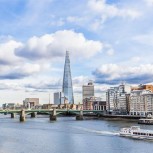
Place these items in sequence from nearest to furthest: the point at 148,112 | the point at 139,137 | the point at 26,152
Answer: the point at 26,152
the point at 139,137
the point at 148,112

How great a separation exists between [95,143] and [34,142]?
12.6 metres

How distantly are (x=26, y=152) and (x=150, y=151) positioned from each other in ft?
69.0

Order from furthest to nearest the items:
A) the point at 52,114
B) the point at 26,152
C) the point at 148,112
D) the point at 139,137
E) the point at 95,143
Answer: the point at 148,112
the point at 52,114
the point at 139,137
the point at 95,143
the point at 26,152

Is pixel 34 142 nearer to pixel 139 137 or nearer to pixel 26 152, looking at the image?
pixel 26 152

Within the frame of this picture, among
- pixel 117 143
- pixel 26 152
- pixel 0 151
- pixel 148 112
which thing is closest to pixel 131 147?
pixel 117 143

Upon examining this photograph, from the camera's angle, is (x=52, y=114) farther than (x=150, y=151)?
Yes

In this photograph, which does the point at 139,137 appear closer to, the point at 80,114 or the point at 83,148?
the point at 83,148

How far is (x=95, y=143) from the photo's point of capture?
242 feet

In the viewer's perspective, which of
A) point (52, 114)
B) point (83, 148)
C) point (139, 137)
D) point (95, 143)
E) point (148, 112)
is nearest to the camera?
point (83, 148)

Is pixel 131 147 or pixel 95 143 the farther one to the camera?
pixel 95 143

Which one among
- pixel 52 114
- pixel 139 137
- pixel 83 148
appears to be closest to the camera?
pixel 83 148

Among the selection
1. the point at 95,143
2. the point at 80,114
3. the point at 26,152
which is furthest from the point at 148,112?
the point at 26,152

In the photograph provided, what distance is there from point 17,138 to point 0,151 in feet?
67.0

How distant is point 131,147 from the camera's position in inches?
2724
